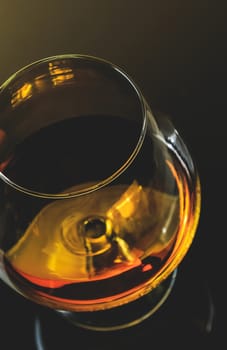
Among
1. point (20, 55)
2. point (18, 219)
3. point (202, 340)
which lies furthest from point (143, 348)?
point (20, 55)

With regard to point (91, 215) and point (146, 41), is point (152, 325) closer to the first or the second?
point (91, 215)

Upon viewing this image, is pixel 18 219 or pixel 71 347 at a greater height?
pixel 18 219

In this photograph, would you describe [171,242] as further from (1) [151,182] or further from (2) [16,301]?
(2) [16,301]

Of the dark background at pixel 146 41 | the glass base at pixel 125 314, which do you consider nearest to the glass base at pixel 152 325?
the glass base at pixel 125 314

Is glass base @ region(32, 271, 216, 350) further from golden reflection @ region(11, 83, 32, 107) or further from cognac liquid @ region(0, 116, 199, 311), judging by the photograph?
golden reflection @ region(11, 83, 32, 107)

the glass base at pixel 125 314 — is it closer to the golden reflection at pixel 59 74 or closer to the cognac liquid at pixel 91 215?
the cognac liquid at pixel 91 215

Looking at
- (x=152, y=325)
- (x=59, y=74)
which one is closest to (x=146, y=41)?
(x=59, y=74)

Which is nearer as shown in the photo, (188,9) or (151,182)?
(151,182)
